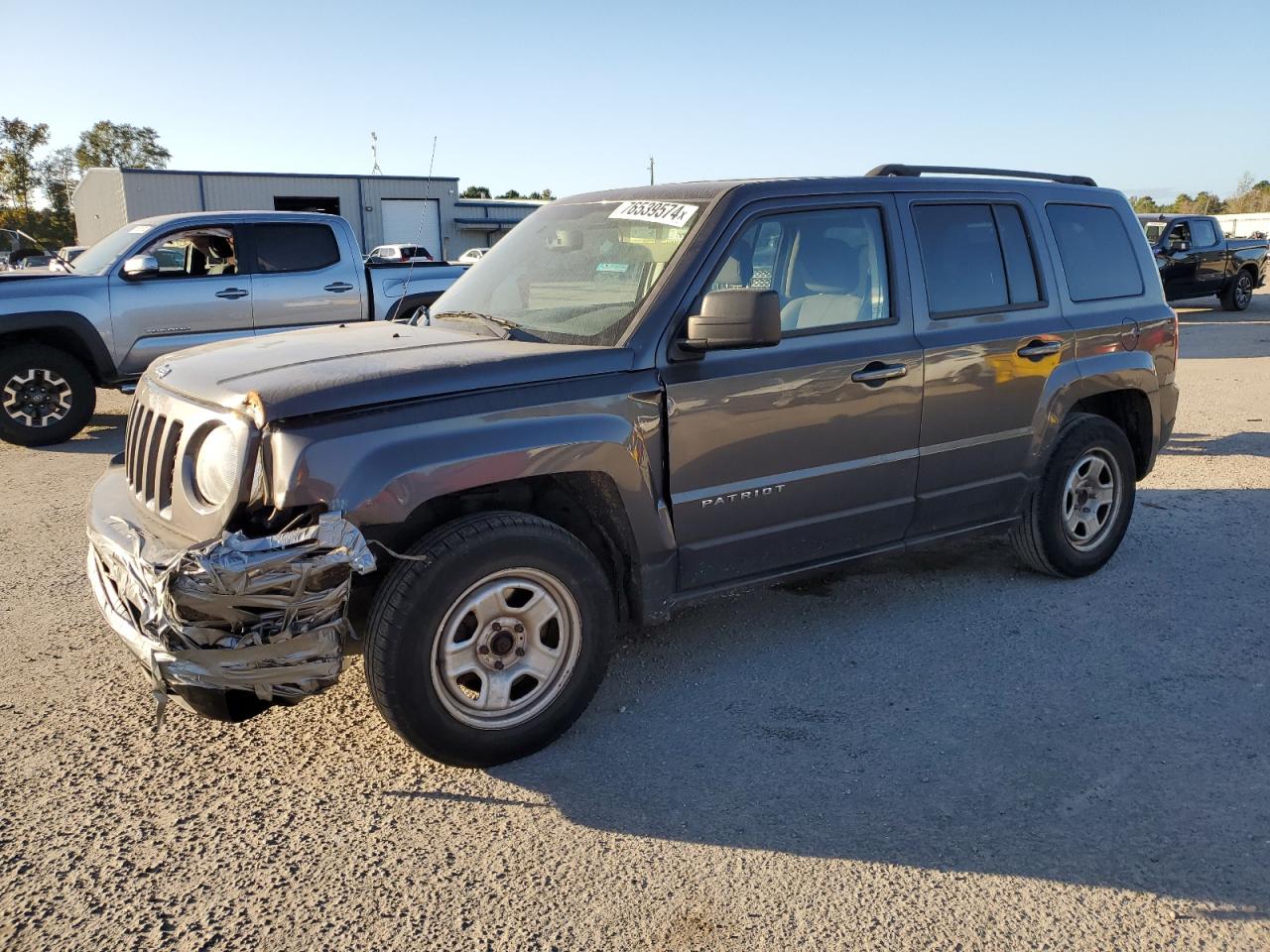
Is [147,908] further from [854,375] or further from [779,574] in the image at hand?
[854,375]

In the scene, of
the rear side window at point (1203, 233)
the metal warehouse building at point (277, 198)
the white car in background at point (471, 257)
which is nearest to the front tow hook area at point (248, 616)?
the white car in background at point (471, 257)

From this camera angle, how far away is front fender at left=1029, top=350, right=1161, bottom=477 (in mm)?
4867

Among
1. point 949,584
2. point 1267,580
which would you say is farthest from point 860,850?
point 1267,580

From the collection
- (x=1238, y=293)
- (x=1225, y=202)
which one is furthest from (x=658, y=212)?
(x=1225, y=202)

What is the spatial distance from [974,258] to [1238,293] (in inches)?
807

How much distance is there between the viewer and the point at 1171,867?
2.86 m

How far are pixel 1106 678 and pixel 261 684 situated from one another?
10.9 ft

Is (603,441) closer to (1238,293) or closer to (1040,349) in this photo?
(1040,349)

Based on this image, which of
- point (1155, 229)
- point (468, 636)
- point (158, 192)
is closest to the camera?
point (468, 636)

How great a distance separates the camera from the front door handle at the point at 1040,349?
4.71 meters

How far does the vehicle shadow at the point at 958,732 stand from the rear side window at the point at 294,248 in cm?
689

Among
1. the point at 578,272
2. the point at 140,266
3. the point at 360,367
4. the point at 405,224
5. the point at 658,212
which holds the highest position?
the point at 405,224

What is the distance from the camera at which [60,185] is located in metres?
78.2

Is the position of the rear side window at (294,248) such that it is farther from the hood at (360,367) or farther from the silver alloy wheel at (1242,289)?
the silver alloy wheel at (1242,289)
